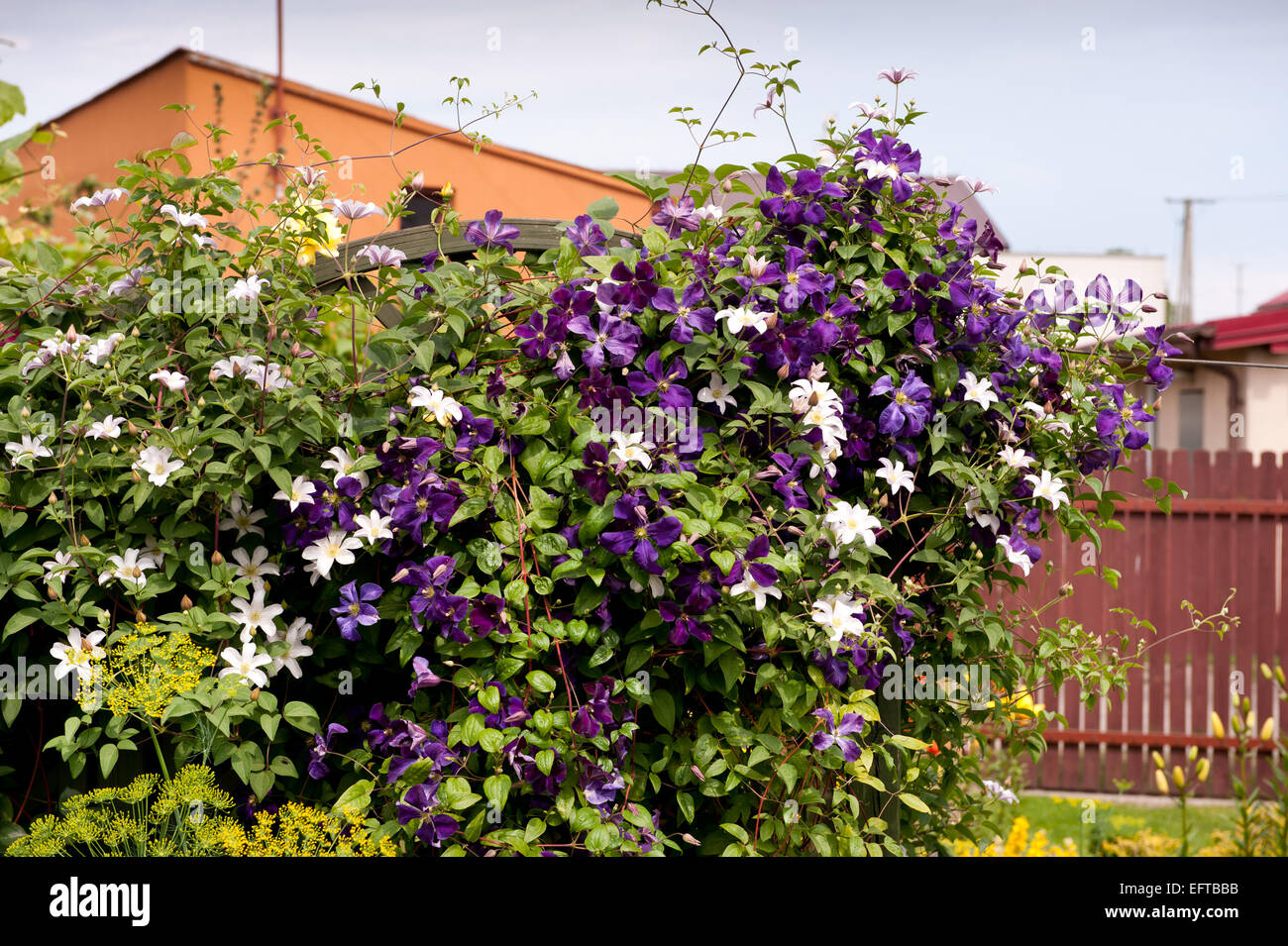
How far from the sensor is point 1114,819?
13.7 feet

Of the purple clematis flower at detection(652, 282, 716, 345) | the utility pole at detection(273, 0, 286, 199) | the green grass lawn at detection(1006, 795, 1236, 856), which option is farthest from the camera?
the utility pole at detection(273, 0, 286, 199)

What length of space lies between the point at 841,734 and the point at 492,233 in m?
1.17

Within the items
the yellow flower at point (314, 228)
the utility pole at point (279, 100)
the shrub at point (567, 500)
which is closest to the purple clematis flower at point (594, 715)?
the shrub at point (567, 500)

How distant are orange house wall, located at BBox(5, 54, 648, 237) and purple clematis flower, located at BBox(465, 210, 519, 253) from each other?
493cm

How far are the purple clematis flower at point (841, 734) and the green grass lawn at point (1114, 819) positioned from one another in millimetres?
2467

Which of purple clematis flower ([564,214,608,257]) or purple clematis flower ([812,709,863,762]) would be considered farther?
purple clematis flower ([564,214,608,257])

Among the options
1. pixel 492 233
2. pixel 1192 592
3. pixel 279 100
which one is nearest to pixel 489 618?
pixel 492 233

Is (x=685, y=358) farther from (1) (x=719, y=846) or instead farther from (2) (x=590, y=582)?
(1) (x=719, y=846)

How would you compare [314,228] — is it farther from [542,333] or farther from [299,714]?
[299,714]

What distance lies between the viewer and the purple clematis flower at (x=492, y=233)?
1.97 metres

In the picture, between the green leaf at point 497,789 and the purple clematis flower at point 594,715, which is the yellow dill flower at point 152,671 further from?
the purple clematis flower at point 594,715

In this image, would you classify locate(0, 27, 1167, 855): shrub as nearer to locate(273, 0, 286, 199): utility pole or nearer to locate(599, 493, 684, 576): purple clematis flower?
locate(599, 493, 684, 576): purple clematis flower

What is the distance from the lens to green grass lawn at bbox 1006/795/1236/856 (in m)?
3.96

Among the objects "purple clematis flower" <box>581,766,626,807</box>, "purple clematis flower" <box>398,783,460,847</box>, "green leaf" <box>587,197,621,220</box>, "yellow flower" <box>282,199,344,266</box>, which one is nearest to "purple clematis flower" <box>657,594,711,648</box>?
"purple clematis flower" <box>581,766,626,807</box>
